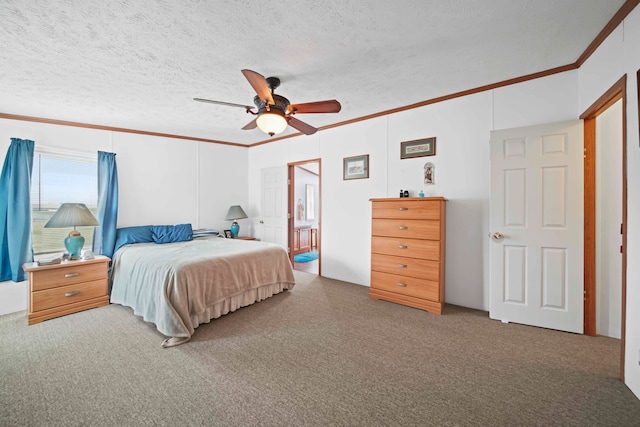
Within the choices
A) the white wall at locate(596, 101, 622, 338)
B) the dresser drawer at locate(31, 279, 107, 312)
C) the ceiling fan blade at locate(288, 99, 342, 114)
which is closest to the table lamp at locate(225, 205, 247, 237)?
the dresser drawer at locate(31, 279, 107, 312)

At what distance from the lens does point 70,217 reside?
3133 mm

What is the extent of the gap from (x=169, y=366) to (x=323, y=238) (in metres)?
2.89

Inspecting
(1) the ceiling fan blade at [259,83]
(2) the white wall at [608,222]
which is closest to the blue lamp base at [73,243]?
(1) the ceiling fan blade at [259,83]

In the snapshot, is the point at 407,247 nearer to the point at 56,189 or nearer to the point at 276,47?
the point at 276,47

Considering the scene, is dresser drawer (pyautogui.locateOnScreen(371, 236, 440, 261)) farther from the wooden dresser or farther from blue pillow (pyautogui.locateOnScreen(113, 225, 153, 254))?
blue pillow (pyautogui.locateOnScreen(113, 225, 153, 254))

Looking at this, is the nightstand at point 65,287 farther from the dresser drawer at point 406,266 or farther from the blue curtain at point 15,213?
the dresser drawer at point 406,266

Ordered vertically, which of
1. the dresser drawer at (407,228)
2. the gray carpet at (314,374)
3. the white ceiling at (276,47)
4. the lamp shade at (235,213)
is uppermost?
the white ceiling at (276,47)

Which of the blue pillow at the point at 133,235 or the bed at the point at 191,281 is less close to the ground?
the blue pillow at the point at 133,235

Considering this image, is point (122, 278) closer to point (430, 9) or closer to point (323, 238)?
point (323, 238)

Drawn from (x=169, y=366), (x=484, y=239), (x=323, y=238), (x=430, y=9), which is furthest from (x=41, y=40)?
(x=484, y=239)

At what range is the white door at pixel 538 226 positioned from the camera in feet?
8.25

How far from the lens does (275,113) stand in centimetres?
244

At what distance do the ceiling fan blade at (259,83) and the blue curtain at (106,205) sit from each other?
10.3 feet

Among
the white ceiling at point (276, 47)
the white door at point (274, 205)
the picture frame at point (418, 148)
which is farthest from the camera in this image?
the white door at point (274, 205)
